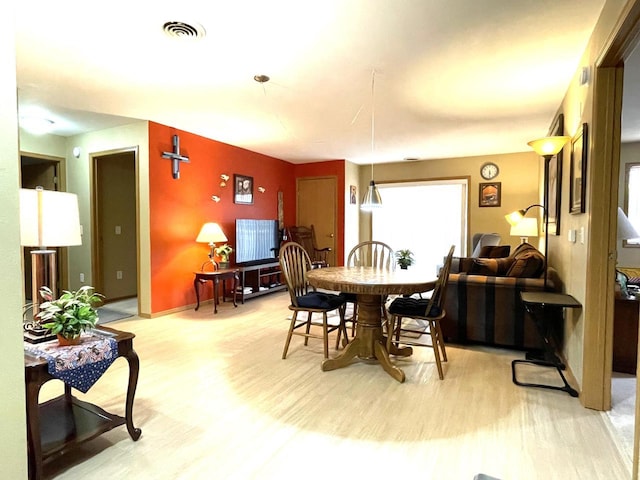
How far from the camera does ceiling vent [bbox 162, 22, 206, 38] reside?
218 cm

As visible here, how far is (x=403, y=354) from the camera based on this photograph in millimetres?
3094

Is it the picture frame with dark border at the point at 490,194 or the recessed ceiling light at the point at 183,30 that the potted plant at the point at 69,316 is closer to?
the recessed ceiling light at the point at 183,30

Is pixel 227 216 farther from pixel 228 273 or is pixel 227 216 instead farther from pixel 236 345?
pixel 236 345

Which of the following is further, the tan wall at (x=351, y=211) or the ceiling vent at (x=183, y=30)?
the tan wall at (x=351, y=211)

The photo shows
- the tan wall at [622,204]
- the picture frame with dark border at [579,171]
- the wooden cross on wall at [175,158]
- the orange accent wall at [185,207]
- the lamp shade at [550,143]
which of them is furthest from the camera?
the tan wall at [622,204]

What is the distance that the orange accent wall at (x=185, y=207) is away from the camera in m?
4.32

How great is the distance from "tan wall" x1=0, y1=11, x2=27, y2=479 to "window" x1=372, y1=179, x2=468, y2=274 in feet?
20.2

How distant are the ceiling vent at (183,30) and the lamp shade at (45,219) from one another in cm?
123

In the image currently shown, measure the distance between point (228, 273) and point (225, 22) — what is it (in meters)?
3.13

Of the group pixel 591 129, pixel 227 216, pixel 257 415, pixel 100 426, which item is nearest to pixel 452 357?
pixel 257 415

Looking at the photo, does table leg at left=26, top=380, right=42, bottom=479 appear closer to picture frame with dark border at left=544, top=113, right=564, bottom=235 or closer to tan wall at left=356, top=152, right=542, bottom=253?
picture frame with dark border at left=544, top=113, right=564, bottom=235

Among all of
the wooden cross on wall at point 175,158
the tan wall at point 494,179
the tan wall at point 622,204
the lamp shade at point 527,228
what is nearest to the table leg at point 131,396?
the wooden cross on wall at point 175,158

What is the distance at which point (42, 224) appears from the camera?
5.33 ft

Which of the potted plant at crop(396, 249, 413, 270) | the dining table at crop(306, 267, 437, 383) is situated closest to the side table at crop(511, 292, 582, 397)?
the dining table at crop(306, 267, 437, 383)
